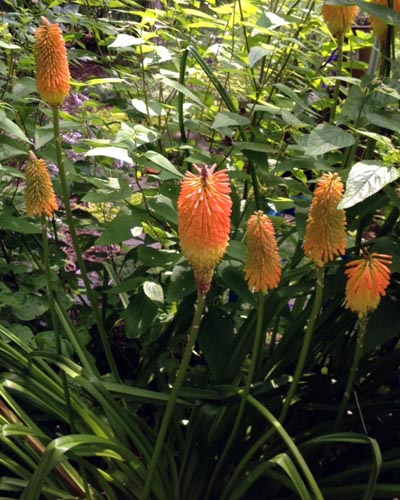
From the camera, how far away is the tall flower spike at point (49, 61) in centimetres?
154

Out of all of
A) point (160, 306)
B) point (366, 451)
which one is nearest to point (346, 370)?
point (366, 451)

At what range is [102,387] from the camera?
175 centimetres

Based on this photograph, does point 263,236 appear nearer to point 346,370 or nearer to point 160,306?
point 160,306

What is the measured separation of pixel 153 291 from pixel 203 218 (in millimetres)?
762

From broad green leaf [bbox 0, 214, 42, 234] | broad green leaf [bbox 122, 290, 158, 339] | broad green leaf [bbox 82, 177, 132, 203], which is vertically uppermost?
broad green leaf [bbox 82, 177, 132, 203]

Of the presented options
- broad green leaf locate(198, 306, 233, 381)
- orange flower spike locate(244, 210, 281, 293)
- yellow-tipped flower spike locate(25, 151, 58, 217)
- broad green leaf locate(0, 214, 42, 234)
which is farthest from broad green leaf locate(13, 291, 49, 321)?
orange flower spike locate(244, 210, 281, 293)

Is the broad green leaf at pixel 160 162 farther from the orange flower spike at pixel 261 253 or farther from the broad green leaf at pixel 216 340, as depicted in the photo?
the broad green leaf at pixel 216 340

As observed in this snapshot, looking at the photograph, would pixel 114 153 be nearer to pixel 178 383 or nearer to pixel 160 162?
pixel 160 162

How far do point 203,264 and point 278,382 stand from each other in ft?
2.40

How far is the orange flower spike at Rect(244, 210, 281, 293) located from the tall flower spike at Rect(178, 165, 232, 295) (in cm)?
11

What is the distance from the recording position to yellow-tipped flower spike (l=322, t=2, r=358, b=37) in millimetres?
1850

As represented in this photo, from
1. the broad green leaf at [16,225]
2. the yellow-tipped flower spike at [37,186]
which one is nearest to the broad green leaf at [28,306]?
the broad green leaf at [16,225]

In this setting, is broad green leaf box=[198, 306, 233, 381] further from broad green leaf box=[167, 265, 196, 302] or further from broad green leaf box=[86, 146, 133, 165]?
broad green leaf box=[86, 146, 133, 165]

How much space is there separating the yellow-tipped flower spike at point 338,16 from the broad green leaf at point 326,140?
0.42m
